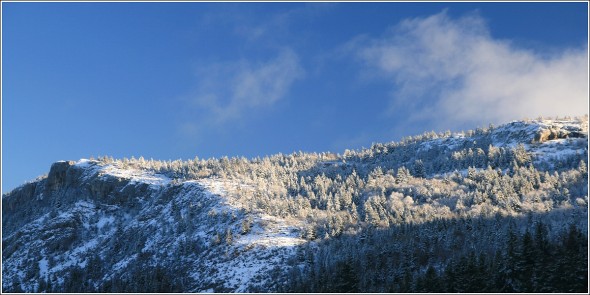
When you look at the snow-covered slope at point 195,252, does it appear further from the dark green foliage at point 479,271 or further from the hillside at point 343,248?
the dark green foliage at point 479,271

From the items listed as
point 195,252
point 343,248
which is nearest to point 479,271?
point 343,248

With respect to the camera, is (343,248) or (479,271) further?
(343,248)

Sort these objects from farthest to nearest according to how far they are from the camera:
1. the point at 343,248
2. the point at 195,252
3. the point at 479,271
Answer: the point at 195,252 < the point at 343,248 < the point at 479,271

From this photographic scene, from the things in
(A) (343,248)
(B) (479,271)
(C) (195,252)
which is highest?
(A) (343,248)

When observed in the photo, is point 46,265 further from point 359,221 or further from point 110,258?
point 359,221

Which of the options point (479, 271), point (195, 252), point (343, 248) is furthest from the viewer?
point (195, 252)

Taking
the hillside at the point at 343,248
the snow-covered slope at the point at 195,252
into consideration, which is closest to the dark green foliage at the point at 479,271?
the hillside at the point at 343,248

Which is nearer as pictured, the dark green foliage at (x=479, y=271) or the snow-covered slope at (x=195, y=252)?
the dark green foliage at (x=479, y=271)

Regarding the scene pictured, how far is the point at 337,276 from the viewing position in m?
128

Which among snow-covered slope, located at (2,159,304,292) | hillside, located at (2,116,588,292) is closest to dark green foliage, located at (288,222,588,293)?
hillside, located at (2,116,588,292)

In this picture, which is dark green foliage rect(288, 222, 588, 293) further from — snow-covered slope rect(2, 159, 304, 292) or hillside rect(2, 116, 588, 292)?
snow-covered slope rect(2, 159, 304, 292)

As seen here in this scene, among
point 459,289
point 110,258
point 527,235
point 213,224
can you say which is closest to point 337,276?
point 459,289

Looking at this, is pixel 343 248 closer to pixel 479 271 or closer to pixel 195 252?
pixel 479 271

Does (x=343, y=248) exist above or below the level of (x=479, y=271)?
above
